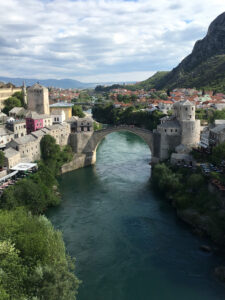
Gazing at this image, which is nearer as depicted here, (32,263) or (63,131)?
(32,263)

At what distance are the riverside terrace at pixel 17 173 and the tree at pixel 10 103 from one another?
14.8 meters

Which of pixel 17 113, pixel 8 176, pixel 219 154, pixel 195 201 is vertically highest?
pixel 17 113

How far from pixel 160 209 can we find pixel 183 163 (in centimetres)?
498

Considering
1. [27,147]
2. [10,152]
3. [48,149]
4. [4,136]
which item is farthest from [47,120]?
[10,152]

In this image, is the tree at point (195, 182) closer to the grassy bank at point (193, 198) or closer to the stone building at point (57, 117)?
the grassy bank at point (193, 198)

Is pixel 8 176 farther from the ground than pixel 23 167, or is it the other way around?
pixel 23 167

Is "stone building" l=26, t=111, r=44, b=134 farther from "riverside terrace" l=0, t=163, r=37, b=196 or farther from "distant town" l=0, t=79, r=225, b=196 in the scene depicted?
"riverside terrace" l=0, t=163, r=37, b=196

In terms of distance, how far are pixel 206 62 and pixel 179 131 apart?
57118mm

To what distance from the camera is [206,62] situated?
74.3 metres

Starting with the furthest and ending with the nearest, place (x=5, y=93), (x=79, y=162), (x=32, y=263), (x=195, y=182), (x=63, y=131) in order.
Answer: (x=5, y=93) → (x=63, y=131) → (x=79, y=162) → (x=195, y=182) → (x=32, y=263)

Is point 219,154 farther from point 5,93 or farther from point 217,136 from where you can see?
point 5,93

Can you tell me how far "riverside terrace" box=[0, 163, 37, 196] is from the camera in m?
18.9

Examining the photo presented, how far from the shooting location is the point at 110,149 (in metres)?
33.9

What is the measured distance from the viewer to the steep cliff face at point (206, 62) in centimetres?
6415
